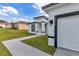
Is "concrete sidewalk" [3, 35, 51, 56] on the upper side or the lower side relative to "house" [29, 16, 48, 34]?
lower

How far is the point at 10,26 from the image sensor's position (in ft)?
26.4

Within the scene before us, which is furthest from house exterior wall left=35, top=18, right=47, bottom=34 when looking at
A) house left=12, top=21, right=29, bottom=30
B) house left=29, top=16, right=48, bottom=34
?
house left=12, top=21, right=29, bottom=30

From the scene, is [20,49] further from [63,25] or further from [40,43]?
[63,25]

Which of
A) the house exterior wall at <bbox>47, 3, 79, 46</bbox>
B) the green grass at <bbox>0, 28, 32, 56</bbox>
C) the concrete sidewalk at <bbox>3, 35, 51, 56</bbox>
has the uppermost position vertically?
the house exterior wall at <bbox>47, 3, 79, 46</bbox>

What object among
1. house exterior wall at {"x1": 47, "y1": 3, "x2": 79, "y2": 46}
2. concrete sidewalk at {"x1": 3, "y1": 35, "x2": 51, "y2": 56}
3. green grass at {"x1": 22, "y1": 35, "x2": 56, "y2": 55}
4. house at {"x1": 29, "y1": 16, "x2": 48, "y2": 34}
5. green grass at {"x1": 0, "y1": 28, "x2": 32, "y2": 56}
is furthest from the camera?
house at {"x1": 29, "y1": 16, "x2": 48, "y2": 34}

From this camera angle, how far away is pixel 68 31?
811 centimetres

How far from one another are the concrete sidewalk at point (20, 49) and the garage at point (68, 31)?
1.47 metres

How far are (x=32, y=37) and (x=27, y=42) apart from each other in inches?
25.8

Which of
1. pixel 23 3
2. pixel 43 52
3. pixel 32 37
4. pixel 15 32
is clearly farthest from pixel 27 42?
pixel 23 3

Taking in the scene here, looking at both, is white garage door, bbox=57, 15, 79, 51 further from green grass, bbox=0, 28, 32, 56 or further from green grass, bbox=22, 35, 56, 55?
green grass, bbox=0, 28, 32, 56

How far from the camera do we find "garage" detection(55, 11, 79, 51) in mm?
7591

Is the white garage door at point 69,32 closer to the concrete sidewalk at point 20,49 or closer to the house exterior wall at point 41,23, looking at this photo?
the house exterior wall at point 41,23

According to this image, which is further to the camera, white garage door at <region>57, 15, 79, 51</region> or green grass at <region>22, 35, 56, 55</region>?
green grass at <region>22, 35, 56, 55</region>

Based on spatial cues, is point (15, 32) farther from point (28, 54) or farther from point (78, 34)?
point (78, 34)
